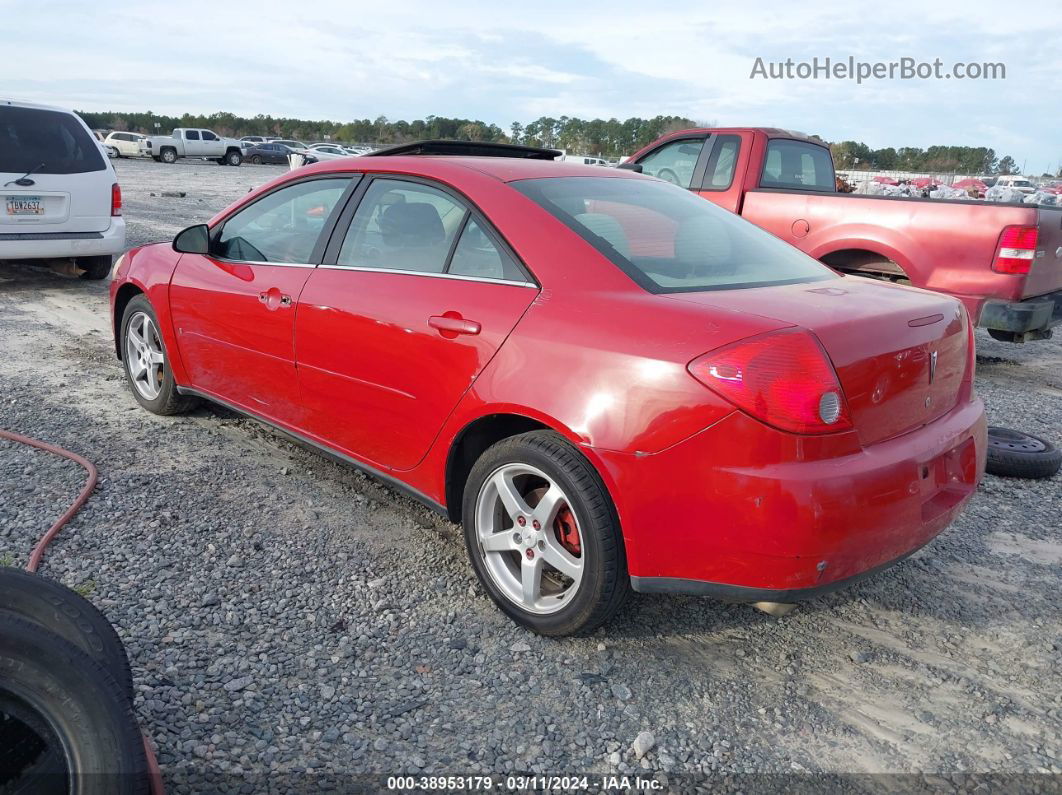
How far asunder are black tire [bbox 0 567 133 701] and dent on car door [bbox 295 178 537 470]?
53.4 inches

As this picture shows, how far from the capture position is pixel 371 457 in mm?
3537

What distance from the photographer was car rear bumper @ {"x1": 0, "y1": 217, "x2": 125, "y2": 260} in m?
8.38

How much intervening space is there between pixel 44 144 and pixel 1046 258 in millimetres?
9058

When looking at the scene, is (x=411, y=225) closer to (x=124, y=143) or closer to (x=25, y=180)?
(x=25, y=180)

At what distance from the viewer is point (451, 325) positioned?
307 cm

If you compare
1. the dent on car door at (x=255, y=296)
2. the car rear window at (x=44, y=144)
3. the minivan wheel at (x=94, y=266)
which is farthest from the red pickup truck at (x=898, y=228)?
the minivan wheel at (x=94, y=266)

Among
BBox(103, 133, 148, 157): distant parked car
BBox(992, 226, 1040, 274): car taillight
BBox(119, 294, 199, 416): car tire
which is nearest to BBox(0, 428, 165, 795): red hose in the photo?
A: BBox(119, 294, 199, 416): car tire

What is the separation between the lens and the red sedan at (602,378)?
95.8 inches

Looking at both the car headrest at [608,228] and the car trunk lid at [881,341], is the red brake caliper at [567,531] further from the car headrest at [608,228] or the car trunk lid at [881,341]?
the car headrest at [608,228]

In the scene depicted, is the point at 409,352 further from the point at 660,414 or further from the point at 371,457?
the point at 660,414

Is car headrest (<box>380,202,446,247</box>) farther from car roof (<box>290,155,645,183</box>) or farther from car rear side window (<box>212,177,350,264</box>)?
car rear side window (<box>212,177,350,264</box>)

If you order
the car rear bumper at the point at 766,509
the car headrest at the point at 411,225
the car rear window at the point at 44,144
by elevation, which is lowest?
the car rear bumper at the point at 766,509

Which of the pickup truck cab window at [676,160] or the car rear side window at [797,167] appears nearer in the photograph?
the car rear side window at [797,167]

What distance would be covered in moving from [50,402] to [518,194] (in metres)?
3.70
